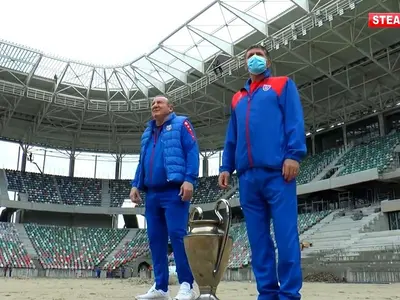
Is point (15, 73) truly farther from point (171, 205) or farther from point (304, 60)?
point (171, 205)

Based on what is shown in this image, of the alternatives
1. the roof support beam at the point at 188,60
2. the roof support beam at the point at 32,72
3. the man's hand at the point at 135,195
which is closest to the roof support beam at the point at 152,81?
Answer: the roof support beam at the point at 188,60

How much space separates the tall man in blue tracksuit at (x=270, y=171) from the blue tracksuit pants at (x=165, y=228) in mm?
1005

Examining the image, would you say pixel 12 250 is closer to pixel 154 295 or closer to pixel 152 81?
pixel 152 81

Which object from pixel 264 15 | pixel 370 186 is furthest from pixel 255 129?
pixel 370 186

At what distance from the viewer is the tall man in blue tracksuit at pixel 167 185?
13.6ft

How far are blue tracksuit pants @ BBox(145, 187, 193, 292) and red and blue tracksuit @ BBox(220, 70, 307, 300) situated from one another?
1053 millimetres

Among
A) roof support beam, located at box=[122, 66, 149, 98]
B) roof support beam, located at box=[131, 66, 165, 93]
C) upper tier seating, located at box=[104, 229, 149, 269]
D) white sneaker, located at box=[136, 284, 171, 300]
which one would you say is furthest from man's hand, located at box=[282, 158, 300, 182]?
upper tier seating, located at box=[104, 229, 149, 269]

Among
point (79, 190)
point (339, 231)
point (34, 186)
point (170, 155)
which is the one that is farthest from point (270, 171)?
point (79, 190)

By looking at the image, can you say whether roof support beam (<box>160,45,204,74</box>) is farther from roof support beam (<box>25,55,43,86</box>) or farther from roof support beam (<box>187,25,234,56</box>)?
roof support beam (<box>25,55,43,86</box>)

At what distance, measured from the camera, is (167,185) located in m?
4.28

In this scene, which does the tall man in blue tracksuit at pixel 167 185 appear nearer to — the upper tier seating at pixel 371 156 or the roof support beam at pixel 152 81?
the upper tier seating at pixel 371 156

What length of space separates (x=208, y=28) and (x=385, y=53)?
9222 millimetres

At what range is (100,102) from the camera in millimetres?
29266

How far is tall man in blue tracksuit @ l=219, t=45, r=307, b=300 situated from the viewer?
2984 mm
